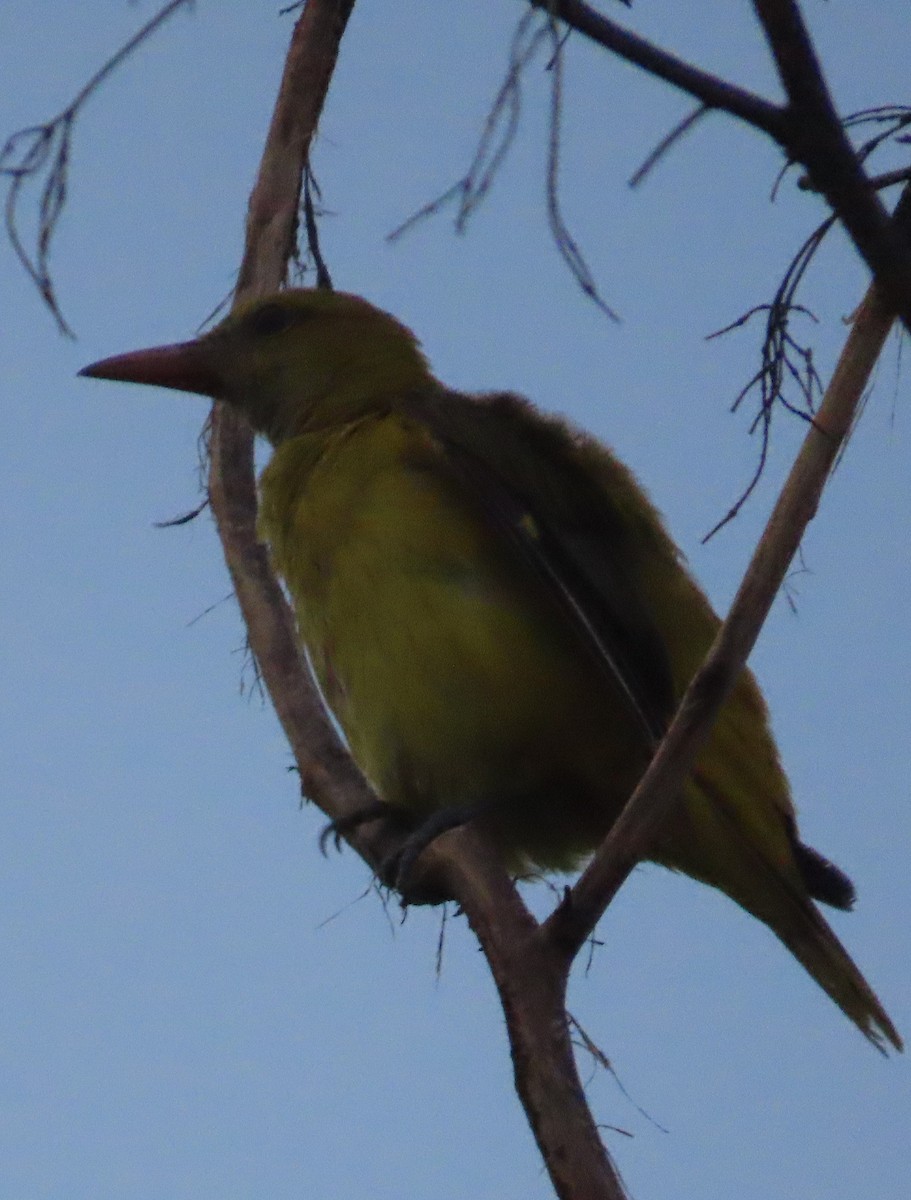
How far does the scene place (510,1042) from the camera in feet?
8.43

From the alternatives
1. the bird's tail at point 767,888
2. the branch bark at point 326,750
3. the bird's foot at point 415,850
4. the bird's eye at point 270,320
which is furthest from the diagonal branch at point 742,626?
the bird's eye at point 270,320

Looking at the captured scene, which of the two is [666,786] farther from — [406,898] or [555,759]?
[555,759]

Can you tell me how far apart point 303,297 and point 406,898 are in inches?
80.9

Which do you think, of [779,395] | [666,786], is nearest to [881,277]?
[779,395]

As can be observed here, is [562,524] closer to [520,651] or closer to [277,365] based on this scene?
[520,651]

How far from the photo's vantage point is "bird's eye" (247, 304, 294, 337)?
4.67 meters

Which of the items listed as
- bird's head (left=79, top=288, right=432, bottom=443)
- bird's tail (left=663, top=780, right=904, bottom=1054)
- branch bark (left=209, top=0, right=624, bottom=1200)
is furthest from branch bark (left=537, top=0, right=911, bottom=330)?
bird's head (left=79, top=288, right=432, bottom=443)

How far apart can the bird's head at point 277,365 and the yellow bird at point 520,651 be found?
50cm

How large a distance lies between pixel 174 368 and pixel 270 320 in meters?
0.29

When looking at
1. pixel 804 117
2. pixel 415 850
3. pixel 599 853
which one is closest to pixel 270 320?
pixel 415 850

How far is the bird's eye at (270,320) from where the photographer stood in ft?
15.3

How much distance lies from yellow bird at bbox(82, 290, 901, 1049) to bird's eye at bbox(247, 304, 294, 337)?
60cm

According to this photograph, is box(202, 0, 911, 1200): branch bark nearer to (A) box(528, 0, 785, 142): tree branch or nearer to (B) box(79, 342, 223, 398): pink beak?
(A) box(528, 0, 785, 142): tree branch

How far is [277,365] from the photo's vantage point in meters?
4.73
